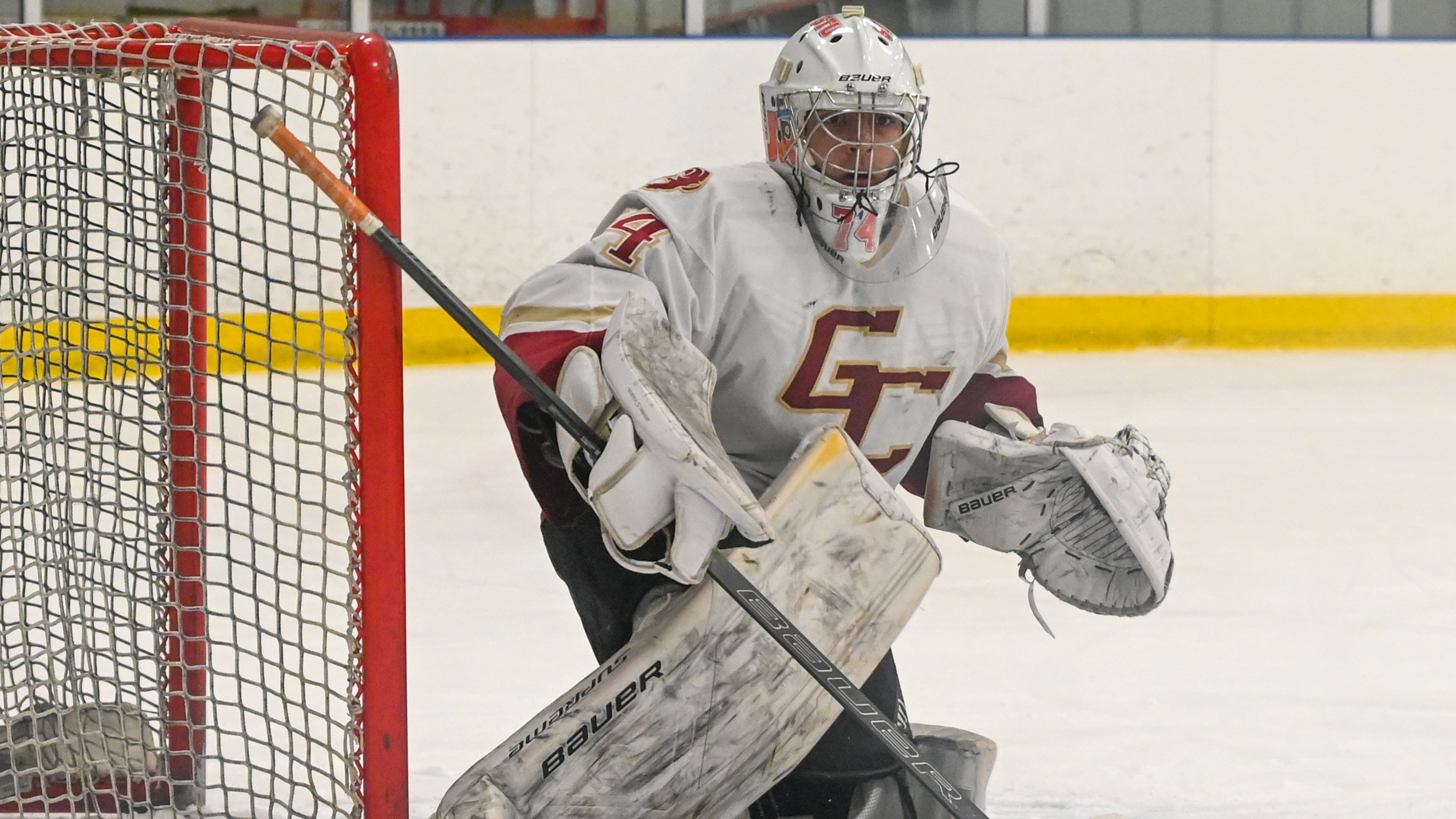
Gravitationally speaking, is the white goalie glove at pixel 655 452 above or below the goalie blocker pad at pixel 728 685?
above

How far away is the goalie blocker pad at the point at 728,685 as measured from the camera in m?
1.62

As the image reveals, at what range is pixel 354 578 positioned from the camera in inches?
63.1

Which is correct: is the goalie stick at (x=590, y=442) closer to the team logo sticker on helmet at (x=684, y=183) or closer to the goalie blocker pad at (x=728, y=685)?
the goalie blocker pad at (x=728, y=685)

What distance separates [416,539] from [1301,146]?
331cm

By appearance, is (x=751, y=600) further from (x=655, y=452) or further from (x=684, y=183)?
(x=684, y=183)

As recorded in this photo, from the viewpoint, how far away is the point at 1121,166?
17.3ft

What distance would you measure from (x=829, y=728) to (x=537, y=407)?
47cm

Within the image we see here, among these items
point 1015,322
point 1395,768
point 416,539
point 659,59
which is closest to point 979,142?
point 1015,322

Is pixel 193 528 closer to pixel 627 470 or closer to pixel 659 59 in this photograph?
pixel 627 470

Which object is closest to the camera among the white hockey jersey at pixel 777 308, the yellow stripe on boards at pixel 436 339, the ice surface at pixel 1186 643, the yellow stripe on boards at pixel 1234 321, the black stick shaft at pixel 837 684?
the black stick shaft at pixel 837 684

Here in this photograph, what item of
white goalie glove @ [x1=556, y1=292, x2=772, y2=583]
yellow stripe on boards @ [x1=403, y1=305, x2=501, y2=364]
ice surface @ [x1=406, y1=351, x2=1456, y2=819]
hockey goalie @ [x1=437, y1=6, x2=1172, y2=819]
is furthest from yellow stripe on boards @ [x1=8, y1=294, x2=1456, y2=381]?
white goalie glove @ [x1=556, y1=292, x2=772, y2=583]

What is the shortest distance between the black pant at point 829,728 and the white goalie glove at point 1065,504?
215 mm

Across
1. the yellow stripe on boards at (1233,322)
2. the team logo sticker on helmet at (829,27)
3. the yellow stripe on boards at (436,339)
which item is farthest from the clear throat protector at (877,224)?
the yellow stripe on boards at (1233,322)

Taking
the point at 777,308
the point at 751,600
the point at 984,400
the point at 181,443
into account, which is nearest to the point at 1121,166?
the point at 984,400
